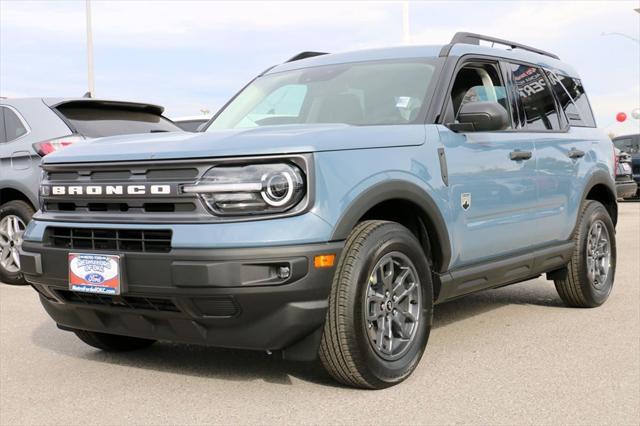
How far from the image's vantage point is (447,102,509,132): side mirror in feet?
15.0

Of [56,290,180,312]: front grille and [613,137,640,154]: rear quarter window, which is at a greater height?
[56,290,180,312]: front grille

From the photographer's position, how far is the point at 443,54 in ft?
16.5

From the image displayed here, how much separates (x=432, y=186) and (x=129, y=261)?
1.67 meters

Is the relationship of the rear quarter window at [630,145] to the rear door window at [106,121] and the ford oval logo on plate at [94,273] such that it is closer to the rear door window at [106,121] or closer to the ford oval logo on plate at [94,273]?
the rear door window at [106,121]

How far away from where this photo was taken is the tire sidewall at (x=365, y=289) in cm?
381

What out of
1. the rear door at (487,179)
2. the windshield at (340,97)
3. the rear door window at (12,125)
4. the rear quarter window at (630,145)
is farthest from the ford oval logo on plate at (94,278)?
the rear quarter window at (630,145)

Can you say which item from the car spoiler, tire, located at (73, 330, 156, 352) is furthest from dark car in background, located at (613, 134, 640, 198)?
tire, located at (73, 330, 156, 352)

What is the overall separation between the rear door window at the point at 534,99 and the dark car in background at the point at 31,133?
3448 millimetres

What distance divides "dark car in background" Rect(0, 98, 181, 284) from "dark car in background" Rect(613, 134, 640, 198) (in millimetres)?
16469

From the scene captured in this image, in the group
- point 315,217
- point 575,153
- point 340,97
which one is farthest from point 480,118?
point 575,153

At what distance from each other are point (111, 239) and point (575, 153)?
3.62 meters

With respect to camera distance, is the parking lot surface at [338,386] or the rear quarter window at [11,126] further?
the rear quarter window at [11,126]

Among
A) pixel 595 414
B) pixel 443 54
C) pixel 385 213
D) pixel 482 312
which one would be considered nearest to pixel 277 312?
pixel 385 213

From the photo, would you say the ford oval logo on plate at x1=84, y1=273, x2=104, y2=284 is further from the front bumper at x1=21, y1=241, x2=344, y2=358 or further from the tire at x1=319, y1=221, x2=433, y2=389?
the tire at x1=319, y1=221, x2=433, y2=389
